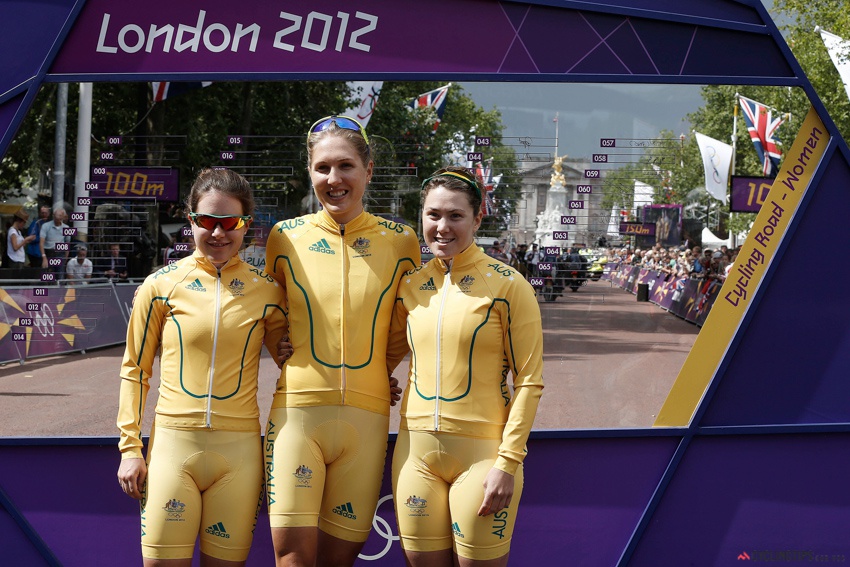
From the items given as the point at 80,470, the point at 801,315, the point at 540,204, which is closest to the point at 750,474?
the point at 801,315

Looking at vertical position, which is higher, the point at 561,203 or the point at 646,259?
the point at 561,203

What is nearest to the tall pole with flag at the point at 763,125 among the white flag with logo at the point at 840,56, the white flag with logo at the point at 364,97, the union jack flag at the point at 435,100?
the white flag with logo at the point at 840,56

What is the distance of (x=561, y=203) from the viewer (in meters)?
4.70

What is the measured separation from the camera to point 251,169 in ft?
15.5

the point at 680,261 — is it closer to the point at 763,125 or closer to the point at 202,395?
the point at 202,395

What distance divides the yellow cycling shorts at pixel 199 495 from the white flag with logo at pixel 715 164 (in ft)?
12.0

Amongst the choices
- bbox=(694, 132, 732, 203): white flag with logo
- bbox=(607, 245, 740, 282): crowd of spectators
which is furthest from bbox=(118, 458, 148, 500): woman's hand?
bbox=(694, 132, 732, 203): white flag with logo

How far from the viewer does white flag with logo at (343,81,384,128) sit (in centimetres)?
468

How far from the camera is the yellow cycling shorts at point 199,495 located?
11.7ft

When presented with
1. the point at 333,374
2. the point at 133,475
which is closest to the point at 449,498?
the point at 333,374

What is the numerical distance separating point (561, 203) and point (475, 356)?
4.56 feet

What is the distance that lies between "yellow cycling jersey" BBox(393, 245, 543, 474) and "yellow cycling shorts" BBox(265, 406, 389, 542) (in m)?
0.22

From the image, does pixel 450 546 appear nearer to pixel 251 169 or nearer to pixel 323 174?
pixel 323 174

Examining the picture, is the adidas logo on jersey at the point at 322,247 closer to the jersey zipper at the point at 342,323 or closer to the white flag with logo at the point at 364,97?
the jersey zipper at the point at 342,323
